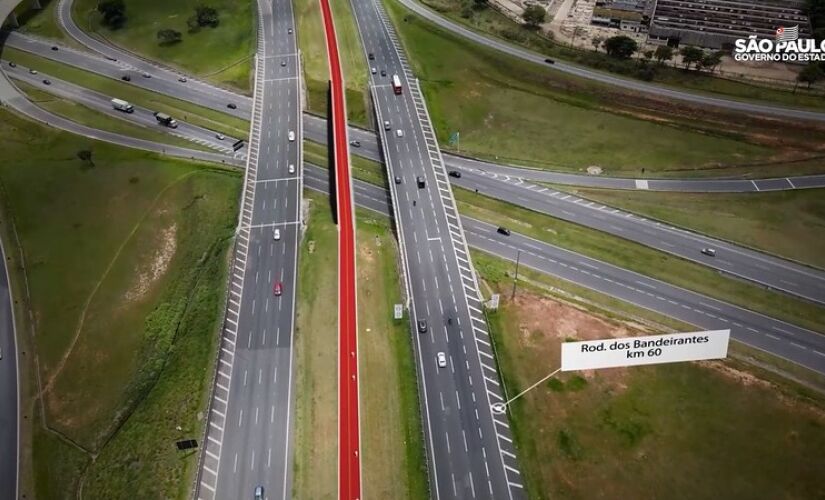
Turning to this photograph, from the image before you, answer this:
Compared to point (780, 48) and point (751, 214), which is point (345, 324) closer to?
point (751, 214)

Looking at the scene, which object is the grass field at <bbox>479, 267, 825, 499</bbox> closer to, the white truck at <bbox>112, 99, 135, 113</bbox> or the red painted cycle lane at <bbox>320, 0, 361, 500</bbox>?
the red painted cycle lane at <bbox>320, 0, 361, 500</bbox>

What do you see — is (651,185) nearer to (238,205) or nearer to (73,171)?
(238,205)

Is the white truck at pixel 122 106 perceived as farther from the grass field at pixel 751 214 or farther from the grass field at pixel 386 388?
the grass field at pixel 751 214

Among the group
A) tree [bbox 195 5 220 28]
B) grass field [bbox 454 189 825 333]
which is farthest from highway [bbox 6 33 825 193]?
tree [bbox 195 5 220 28]

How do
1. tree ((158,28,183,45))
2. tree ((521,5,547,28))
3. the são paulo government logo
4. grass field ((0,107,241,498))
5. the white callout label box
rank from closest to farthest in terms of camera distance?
1. the white callout label box
2. grass field ((0,107,241,498))
3. the são paulo government logo
4. tree ((158,28,183,45))
5. tree ((521,5,547,28))

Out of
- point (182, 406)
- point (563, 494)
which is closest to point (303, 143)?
point (182, 406)

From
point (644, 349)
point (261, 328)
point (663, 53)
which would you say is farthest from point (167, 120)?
point (663, 53)
